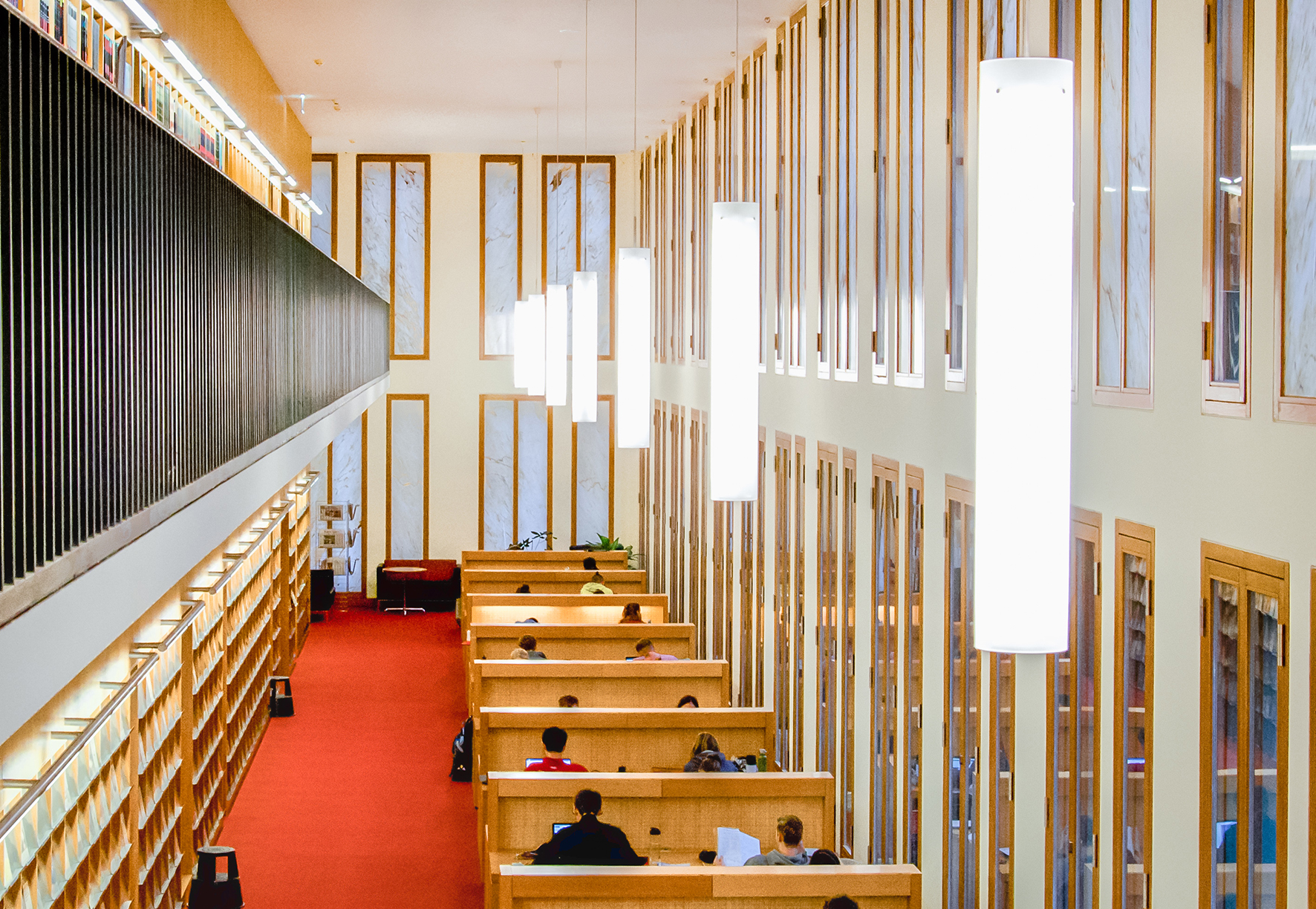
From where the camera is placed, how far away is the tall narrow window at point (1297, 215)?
3.69 m

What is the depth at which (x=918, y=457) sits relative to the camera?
7242mm

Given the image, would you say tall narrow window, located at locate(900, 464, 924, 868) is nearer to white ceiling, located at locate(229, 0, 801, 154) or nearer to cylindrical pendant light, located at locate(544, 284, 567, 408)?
cylindrical pendant light, located at locate(544, 284, 567, 408)

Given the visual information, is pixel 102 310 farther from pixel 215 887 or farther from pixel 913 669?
pixel 215 887

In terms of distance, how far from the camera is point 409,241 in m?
19.3

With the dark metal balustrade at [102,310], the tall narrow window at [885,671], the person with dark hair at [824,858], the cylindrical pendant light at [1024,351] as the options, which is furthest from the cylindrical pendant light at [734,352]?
the cylindrical pendant light at [1024,351]

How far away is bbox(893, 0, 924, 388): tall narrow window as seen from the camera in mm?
7418

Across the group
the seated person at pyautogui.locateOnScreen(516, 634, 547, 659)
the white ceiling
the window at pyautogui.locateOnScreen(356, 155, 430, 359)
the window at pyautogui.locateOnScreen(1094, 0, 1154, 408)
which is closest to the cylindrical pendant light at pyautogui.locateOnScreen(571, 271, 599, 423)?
the seated person at pyautogui.locateOnScreen(516, 634, 547, 659)

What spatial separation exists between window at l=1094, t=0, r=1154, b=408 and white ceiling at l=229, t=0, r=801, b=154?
5936 mm

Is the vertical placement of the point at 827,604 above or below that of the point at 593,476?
below

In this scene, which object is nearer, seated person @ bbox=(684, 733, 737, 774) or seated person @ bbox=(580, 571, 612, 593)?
seated person @ bbox=(684, 733, 737, 774)

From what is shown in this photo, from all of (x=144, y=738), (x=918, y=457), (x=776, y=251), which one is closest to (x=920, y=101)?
(x=918, y=457)

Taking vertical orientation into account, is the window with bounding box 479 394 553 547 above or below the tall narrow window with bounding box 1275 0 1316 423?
below

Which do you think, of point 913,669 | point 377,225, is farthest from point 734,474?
point 377,225

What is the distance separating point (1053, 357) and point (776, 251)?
816 cm
